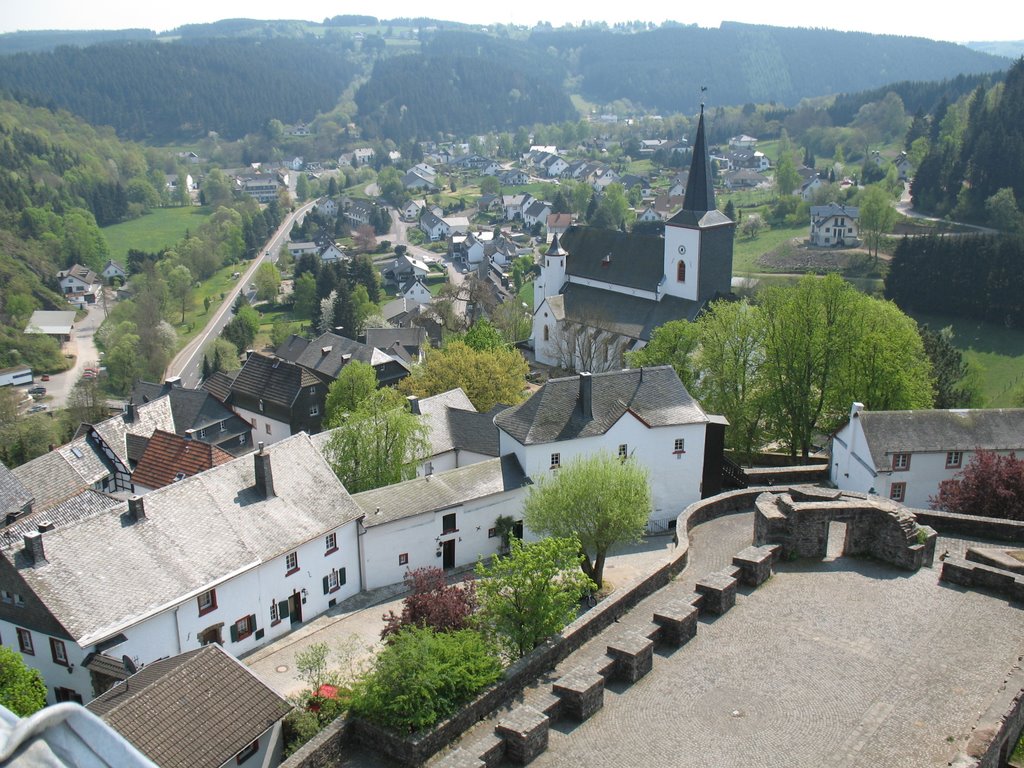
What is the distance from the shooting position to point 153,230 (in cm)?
17138

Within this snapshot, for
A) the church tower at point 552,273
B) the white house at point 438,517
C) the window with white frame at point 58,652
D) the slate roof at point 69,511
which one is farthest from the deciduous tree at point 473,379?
the window with white frame at point 58,652

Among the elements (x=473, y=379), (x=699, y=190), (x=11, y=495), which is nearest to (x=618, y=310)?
(x=699, y=190)

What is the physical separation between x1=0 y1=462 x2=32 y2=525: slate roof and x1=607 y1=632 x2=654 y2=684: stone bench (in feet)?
94.8

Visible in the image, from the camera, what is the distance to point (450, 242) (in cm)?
15025

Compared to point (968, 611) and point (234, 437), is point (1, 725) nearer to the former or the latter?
point (968, 611)

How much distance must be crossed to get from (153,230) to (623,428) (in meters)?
156

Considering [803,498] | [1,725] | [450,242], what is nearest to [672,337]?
[803,498]

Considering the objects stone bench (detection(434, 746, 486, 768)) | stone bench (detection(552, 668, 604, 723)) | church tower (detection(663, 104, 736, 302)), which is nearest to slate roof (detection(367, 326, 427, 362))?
church tower (detection(663, 104, 736, 302))

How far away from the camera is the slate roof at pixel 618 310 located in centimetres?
6291

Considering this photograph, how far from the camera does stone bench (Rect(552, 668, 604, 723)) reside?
18.0 metres

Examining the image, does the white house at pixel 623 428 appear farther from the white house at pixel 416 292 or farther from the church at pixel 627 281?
the white house at pixel 416 292

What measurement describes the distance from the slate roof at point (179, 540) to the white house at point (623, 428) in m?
7.66

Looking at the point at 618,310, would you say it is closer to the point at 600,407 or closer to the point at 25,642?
the point at 600,407

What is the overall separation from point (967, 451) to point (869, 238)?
3039 inches
